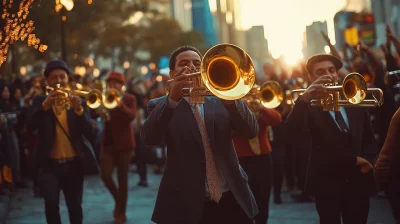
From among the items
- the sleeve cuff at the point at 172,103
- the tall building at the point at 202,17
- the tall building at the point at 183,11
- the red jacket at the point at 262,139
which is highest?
the tall building at the point at 183,11

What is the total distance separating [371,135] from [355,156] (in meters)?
0.43

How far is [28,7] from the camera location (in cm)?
612

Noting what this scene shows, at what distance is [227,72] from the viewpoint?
15.6 ft

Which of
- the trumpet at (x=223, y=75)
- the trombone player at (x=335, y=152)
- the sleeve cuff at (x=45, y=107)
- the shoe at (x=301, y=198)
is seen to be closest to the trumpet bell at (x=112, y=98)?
the sleeve cuff at (x=45, y=107)

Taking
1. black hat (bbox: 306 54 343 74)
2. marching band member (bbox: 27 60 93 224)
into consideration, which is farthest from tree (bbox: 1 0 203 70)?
black hat (bbox: 306 54 343 74)

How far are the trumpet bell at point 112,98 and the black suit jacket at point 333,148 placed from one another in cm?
391

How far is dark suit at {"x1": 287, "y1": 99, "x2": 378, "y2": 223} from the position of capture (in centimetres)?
607

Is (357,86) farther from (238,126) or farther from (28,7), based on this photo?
(28,7)

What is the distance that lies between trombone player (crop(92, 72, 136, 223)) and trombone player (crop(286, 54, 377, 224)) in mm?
3727

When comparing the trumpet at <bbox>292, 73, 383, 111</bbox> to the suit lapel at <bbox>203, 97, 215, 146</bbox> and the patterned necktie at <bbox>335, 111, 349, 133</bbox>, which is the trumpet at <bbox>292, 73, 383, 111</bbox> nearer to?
the patterned necktie at <bbox>335, 111, 349, 133</bbox>

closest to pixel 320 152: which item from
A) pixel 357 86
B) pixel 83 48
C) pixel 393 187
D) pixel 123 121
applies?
pixel 357 86

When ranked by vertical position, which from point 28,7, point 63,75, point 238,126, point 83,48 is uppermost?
point 83,48

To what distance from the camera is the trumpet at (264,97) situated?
8254 mm

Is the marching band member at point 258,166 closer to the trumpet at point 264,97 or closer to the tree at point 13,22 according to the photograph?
the trumpet at point 264,97
